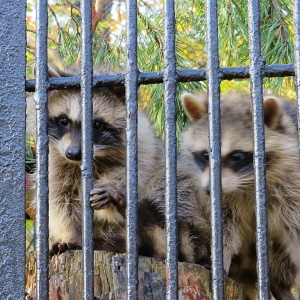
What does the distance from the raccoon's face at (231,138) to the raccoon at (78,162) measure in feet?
0.94

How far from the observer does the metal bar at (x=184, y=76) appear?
2.48 m

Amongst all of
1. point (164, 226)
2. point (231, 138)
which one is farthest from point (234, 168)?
point (164, 226)

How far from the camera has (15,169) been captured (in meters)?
2.49

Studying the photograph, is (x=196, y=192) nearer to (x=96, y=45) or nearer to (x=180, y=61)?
(x=180, y=61)

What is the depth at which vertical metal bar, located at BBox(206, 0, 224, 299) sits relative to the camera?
2.38 m

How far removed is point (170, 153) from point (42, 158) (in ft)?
1.65

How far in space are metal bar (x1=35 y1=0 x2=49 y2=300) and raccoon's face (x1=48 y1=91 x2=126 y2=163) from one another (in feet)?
3.89

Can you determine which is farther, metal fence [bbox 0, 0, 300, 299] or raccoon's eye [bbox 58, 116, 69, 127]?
raccoon's eye [bbox 58, 116, 69, 127]

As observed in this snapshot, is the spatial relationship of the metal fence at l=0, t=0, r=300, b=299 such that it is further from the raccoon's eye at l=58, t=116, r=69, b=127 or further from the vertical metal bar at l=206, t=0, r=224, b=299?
the raccoon's eye at l=58, t=116, r=69, b=127

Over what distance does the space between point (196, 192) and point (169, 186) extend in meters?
1.38

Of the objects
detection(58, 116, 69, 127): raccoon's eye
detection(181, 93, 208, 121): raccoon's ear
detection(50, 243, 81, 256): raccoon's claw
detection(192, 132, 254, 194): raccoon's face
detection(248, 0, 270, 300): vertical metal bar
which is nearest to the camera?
detection(248, 0, 270, 300): vertical metal bar

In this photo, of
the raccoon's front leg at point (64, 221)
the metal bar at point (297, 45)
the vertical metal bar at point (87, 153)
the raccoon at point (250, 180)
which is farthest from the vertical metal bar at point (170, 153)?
the raccoon's front leg at point (64, 221)

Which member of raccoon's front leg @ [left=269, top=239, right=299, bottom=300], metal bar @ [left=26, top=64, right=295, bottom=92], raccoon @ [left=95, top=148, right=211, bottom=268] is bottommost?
raccoon's front leg @ [left=269, top=239, right=299, bottom=300]

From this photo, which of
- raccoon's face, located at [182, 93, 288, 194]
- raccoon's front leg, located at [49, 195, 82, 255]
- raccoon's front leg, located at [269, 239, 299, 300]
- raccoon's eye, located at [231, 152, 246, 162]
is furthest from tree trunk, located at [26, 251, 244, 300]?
raccoon's front leg, located at [269, 239, 299, 300]
